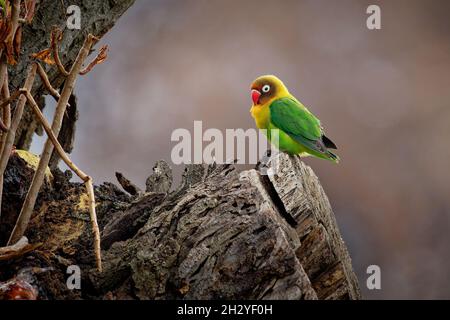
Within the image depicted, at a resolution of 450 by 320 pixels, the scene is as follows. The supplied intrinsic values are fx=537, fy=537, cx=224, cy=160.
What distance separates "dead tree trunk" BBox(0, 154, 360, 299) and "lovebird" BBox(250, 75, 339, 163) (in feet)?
0.88

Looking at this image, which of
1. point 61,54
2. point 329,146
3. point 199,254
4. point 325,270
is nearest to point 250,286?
point 199,254

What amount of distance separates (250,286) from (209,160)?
900 mm

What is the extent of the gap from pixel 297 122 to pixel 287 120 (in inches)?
2.1

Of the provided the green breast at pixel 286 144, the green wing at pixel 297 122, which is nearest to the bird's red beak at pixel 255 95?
the green wing at pixel 297 122

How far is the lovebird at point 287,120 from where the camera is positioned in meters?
2.79

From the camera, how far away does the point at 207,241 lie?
1968 mm

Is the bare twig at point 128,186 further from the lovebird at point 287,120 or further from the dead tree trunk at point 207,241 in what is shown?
the lovebird at point 287,120

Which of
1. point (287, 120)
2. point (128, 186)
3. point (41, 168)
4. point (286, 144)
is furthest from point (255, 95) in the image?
point (41, 168)

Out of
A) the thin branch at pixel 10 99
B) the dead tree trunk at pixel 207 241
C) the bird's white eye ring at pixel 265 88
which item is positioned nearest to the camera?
the dead tree trunk at pixel 207 241

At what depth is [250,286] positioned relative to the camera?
1.85 metres

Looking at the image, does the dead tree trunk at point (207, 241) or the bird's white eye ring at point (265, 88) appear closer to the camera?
the dead tree trunk at point (207, 241)

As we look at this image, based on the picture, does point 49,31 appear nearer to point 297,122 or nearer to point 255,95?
point 255,95
